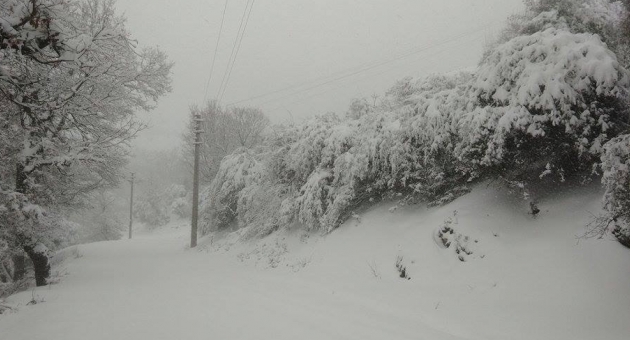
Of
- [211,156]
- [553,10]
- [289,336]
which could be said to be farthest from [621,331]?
[211,156]

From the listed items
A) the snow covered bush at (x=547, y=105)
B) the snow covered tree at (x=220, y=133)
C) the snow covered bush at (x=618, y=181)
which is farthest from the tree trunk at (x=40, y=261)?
the snow covered tree at (x=220, y=133)

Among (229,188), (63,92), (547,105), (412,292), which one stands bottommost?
(412,292)

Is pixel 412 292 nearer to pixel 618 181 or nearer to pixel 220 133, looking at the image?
pixel 618 181

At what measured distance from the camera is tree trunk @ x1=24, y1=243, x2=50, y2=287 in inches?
372

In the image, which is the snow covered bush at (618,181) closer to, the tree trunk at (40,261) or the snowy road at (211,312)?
the snowy road at (211,312)

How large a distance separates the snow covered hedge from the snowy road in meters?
3.10

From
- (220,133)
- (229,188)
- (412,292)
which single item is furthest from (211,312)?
(220,133)

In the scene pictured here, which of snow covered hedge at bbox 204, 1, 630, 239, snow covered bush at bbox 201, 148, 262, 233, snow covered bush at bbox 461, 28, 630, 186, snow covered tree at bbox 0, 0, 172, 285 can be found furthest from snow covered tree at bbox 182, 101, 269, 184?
snow covered bush at bbox 461, 28, 630, 186

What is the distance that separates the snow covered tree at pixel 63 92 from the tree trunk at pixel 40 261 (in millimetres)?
29

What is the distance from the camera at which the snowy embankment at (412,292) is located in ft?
15.5

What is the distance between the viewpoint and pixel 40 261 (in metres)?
9.88

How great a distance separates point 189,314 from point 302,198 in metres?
5.55

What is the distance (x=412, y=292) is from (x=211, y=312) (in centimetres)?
360

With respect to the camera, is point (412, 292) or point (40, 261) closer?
point (412, 292)
